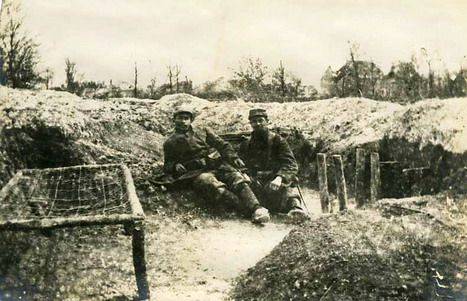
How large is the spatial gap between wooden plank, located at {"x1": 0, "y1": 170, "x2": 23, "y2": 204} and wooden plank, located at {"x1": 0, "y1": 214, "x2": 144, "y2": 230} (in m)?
0.51

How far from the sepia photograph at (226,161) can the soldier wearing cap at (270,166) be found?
0.01 metres

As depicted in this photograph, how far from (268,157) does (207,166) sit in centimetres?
64

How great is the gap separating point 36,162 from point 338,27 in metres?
3.15

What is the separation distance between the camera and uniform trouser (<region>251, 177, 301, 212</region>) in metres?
4.24

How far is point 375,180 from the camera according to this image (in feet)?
13.9

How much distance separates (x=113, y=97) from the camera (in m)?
4.36

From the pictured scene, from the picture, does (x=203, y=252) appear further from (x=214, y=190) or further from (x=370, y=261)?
(x=370, y=261)

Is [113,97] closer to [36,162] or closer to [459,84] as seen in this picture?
[36,162]

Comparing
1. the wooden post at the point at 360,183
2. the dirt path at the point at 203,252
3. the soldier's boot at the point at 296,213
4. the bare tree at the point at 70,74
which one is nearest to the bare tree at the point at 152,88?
the bare tree at the point at 70,74

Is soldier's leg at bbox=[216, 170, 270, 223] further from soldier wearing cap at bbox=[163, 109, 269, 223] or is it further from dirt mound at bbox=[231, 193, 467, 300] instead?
dirt mound at bbox=[231, 193, 467, 300]

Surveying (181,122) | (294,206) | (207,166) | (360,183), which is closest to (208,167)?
(207,166)

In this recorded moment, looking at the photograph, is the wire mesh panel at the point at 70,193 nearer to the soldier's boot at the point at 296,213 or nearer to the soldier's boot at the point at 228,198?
the soldier's boot at the point at 228,198

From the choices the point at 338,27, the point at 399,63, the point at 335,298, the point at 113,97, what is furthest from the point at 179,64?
the point at 335,298

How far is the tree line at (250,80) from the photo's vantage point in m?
3.98
